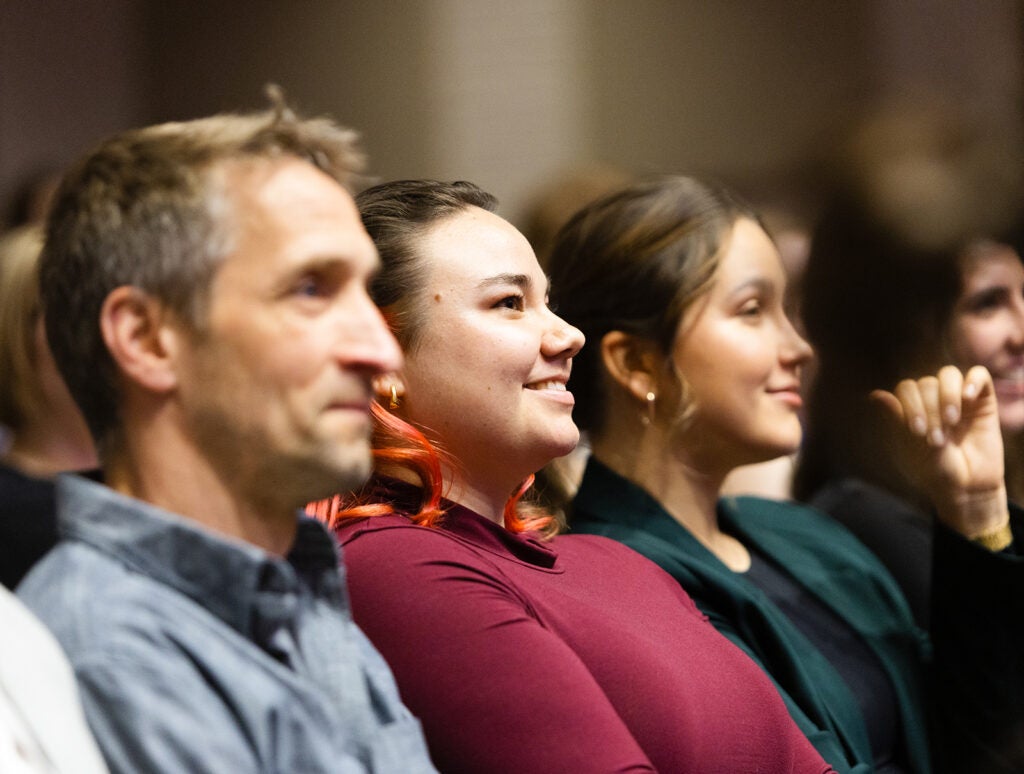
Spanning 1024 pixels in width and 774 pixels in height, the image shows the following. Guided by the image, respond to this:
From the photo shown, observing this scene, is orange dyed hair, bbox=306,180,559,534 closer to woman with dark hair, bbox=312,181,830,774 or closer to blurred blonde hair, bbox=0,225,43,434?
woman with dark hair, bbox=312,181,830,774

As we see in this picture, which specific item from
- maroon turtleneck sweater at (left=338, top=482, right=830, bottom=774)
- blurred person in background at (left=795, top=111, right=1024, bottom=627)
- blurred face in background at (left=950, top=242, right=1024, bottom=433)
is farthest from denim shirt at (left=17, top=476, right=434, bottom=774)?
blurred face in background at (left=950, top=242, right=1024, bottom=433)

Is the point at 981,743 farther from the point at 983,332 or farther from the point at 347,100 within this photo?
the point at 347,100

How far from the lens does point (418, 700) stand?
3.02ft

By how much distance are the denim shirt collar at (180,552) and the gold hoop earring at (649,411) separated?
2.54ft

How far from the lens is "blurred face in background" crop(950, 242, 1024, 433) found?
5.56ft

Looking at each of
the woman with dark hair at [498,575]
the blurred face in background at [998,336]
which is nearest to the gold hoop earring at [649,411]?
the woman with dark hair at [498,575]

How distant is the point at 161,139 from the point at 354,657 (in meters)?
0.34

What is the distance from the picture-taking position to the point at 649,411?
147 cm

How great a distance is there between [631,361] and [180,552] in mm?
819

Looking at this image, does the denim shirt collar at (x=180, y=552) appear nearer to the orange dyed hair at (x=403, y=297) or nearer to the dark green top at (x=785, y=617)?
the orange dyed hair at (x=403, y=297)

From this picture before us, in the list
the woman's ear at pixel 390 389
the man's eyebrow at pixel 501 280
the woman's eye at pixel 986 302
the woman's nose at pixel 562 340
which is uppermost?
the man's eyebrow at pixel 501 280

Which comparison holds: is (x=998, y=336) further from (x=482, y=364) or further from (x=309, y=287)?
(x=309, y=287)

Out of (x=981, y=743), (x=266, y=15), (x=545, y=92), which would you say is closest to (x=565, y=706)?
(x=981, y=743)

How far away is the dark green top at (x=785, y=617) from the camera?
1.33 metres
